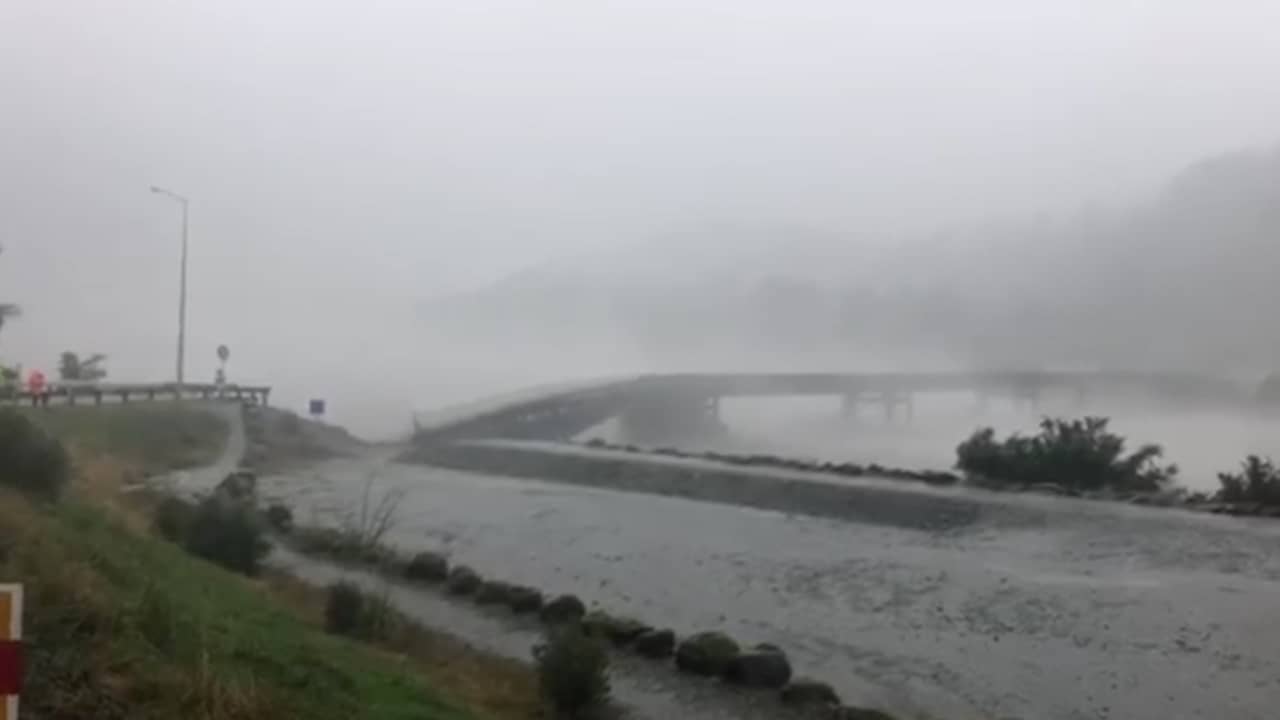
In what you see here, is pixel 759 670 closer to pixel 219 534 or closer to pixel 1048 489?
pixel 219 534

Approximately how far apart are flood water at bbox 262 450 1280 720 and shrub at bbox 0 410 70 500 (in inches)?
399

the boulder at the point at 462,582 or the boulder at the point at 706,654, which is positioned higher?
the boulder at the point at 462,582

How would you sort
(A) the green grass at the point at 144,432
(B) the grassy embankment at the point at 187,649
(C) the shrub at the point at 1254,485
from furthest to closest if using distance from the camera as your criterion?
(A) the green grass at the point at 144,432 < (C) the shrub at the point at 1254,485 < (B) the grassy embankment at the point at 187,649

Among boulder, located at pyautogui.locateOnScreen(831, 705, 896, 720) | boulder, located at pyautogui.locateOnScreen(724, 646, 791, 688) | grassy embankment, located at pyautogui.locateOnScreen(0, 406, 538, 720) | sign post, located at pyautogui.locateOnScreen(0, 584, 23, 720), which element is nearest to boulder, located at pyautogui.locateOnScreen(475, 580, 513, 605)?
grassy embankment, located at pyautogui.locateOnScreen(0, 406, 538, 720)

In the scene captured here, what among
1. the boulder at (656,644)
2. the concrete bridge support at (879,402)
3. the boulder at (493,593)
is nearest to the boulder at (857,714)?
the boulder at (656,644)

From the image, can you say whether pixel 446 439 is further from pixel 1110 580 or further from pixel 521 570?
pixel 1110 580

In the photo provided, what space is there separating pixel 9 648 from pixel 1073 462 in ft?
147

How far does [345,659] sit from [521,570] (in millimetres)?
17566

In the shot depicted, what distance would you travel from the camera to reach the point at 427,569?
3011 centimetres

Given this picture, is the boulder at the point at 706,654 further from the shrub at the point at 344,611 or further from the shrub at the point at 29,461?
the shrub at the point at 29,461

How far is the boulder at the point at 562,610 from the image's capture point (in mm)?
24891

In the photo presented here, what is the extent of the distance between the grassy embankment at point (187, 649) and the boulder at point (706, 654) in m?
2.46

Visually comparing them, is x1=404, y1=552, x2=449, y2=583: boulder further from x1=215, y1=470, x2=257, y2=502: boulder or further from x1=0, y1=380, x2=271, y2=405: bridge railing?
x1=0, y1=380, x2=271, y2=405: bridge railing

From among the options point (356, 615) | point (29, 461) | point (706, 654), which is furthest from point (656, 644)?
point (29, 461)
